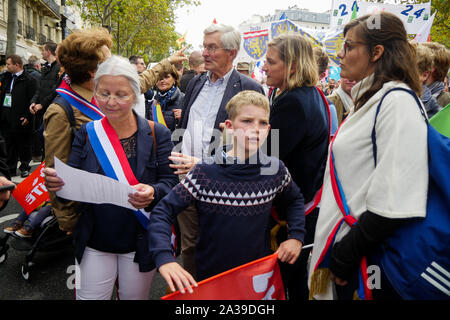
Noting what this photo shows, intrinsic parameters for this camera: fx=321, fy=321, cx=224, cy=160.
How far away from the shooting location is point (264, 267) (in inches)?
60.9

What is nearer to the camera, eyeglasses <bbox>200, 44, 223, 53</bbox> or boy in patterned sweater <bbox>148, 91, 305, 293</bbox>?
boy in patterned sweater <bbox>148, 91, 305, 293</bbox>

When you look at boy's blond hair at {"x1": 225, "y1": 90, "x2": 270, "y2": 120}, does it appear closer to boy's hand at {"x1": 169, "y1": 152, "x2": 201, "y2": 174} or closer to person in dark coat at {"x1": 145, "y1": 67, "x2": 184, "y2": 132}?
boy's hand at {"x1": 169, "y1": 152, "x2": 201, "y2": 174}

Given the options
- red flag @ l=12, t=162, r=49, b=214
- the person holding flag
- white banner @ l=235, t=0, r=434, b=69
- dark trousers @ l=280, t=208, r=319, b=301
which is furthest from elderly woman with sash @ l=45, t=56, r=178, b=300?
white banner @ l=235, t=0, r=434, b=69

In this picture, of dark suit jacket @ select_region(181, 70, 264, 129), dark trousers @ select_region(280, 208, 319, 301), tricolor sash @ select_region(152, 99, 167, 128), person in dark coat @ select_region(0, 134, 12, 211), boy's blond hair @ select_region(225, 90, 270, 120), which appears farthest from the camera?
tricolor sash @ select_region(152, 99, 167, 128)

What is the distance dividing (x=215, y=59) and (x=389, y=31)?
4.68 feet

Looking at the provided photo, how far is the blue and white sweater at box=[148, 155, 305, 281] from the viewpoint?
1571 mm

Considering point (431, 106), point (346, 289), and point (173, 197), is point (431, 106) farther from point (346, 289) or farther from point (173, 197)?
point (173, 197)

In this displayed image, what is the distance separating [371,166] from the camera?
53.2 inches

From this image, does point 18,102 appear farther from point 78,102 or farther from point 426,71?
point 426,71

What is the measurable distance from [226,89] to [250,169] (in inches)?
43.6

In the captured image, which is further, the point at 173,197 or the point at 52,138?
the point at 52,138

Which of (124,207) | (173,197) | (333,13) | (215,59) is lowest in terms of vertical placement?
(124,207)

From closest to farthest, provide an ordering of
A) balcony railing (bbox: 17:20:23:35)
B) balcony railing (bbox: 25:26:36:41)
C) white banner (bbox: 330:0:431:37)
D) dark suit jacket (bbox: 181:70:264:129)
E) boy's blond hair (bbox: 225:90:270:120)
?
1. boy's blond hair (bbox: 225:90:270:120)
2. dark suit jacket (bbox: 181:70:264:129)
3. white banner (bbox: 330:0:431:37)
4. balcony railing (bbox: 17:20:23:35)
5. balcony railing (bbox: 25:26:36:41)

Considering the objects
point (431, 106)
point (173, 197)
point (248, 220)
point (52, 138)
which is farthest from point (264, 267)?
point (431, 106)
